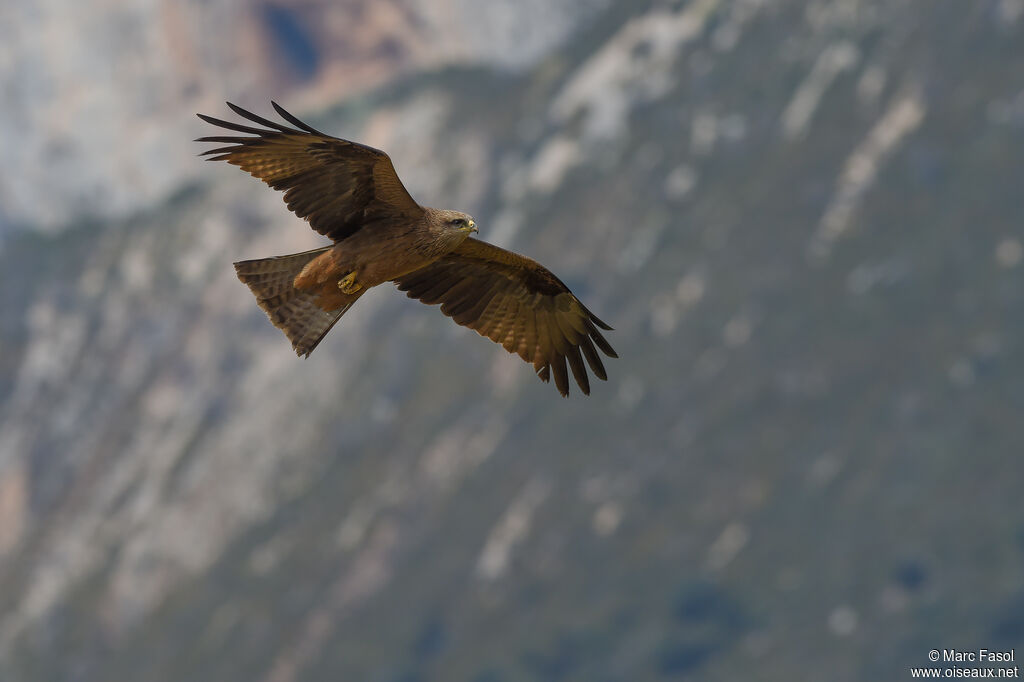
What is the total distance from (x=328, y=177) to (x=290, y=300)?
2.04 metres

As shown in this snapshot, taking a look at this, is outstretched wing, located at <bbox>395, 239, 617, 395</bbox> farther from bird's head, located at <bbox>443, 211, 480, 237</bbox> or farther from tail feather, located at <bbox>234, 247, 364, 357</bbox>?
tail feather, located at <bbox>234, 247, 364, 357</bbox>

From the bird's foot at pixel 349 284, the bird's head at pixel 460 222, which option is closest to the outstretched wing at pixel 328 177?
the bird's head at pixel 460 222

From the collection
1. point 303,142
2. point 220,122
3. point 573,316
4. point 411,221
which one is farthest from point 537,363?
point 220,122

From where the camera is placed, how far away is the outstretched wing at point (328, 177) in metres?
28.2

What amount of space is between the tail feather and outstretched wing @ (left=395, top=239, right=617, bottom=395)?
2849 mm

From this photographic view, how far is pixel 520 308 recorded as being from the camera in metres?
32.9

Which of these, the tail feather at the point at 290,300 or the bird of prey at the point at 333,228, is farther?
the tail feather at the point at 290,300

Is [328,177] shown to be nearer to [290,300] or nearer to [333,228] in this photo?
[333,228]

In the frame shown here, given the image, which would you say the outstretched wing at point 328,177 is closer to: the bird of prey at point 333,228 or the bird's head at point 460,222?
the bird of prey at point 333,228

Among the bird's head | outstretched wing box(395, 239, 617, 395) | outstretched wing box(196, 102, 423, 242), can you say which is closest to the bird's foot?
outstretched wing box(196, 102, 423, 242)

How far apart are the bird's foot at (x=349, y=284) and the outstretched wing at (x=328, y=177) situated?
0.79 metres

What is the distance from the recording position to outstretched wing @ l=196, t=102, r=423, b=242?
28.2 meters

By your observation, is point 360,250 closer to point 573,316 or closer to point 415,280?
point 415,280

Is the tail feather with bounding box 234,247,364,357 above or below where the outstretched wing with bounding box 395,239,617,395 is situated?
below
